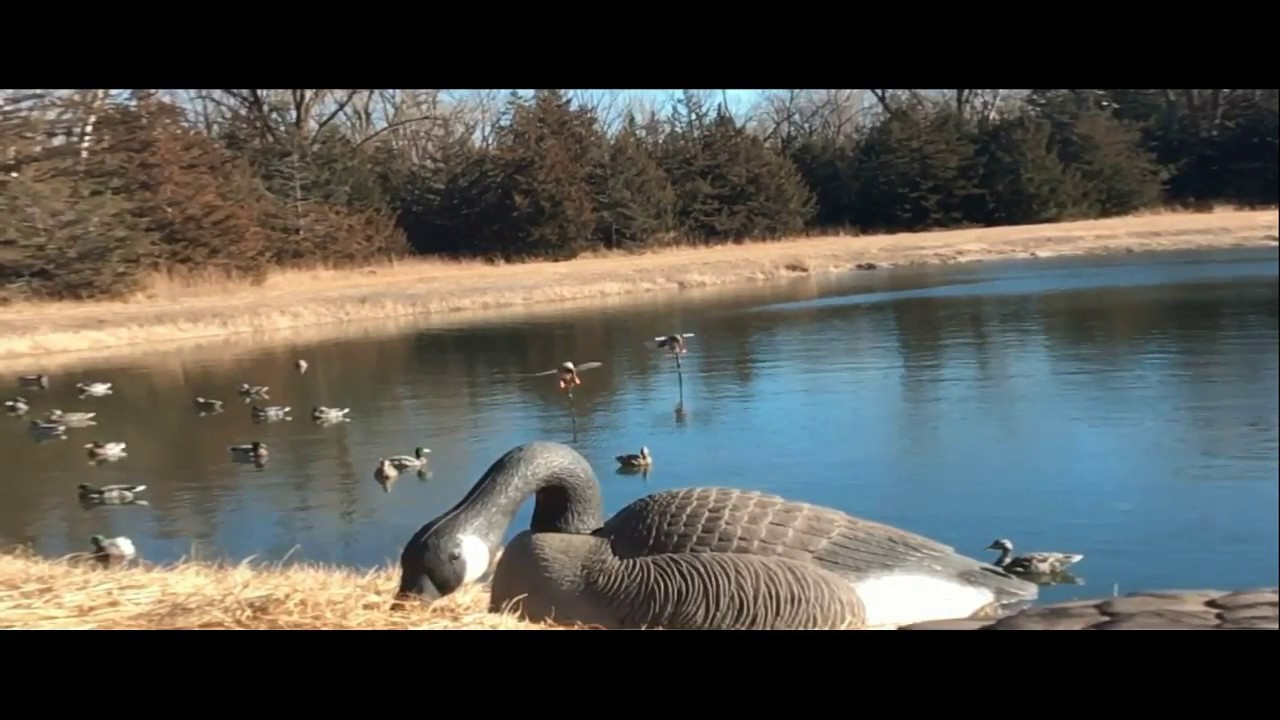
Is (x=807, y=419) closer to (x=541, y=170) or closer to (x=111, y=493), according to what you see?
(x=541, y=170)

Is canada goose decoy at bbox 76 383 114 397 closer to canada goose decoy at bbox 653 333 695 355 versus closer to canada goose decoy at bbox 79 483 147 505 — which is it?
canada goose decoy at bbox 79 483 147 505

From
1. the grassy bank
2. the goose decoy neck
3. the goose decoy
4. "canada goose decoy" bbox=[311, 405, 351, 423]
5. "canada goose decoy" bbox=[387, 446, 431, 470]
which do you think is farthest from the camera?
"canada goose decoy" bbox=[311, 405, 351, 423]

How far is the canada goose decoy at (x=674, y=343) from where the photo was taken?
3.53 m

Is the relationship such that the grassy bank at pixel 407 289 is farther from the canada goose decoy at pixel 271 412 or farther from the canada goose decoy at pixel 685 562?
the canada goose decoy at pixel 685 562

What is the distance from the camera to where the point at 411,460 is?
397cm

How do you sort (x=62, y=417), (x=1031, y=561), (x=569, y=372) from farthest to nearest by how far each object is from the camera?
1. (x=62, y=417)
2. (x=569, y=372)
3. (x=1031, y=561)

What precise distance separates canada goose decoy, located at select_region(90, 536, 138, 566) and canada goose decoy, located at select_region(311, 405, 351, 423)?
3.14 ft

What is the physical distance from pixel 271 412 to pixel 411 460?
3.87 ft

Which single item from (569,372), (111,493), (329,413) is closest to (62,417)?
(111,493)

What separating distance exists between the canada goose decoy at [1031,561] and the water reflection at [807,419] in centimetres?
5

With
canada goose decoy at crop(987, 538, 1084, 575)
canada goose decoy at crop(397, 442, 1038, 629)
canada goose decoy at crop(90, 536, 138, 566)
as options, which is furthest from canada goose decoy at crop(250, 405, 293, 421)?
canada goose decoy at crop(987, 538, 1084, 575)

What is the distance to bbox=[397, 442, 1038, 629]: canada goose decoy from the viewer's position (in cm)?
279

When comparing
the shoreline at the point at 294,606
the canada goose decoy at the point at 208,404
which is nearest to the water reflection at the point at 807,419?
the canada goose decoy at the point at 208,404

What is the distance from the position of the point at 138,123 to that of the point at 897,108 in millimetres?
2236
